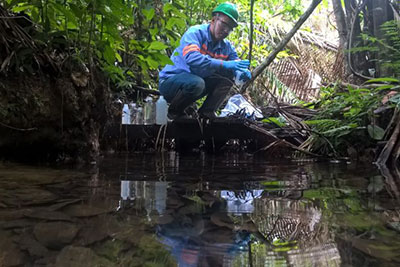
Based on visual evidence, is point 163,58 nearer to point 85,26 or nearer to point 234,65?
point 85,26

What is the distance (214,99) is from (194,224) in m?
3.17

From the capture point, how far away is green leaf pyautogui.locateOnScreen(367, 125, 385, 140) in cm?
250

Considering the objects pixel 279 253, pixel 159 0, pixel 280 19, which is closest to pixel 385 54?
pixel 159 0

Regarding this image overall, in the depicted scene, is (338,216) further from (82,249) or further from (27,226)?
(27,226)

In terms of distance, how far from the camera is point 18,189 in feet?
3.54

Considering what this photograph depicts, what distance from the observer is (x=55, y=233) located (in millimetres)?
672

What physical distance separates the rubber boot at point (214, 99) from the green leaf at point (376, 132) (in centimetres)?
169

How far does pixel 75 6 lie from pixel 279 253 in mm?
1390

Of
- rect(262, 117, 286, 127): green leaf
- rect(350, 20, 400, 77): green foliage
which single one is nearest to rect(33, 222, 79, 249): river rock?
rect(262, 117, 286, 127): green leaf

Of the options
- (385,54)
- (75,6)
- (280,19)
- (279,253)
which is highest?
(280,19)

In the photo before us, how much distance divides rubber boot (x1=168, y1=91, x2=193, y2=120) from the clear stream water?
2.33 m

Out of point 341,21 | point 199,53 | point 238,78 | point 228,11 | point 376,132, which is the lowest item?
point 376,132

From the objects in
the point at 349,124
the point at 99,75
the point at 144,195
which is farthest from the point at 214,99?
the point at 144,195

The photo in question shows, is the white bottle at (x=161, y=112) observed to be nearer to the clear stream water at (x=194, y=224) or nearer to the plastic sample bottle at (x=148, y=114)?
the plastic sample bottle at (x=148, y=114)
